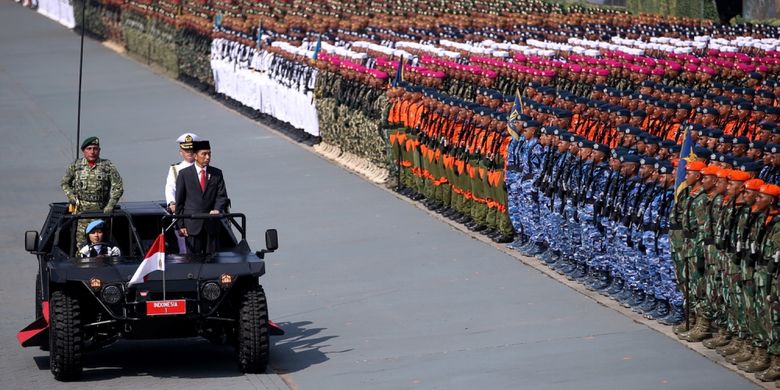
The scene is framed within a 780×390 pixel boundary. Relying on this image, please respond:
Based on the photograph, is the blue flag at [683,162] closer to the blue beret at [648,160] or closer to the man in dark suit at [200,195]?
the blue beret at [648,160]

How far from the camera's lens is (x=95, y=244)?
1209 cm

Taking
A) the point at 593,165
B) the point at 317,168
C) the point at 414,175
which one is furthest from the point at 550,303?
the point at 317,168

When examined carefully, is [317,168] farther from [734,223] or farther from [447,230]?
[734,223]

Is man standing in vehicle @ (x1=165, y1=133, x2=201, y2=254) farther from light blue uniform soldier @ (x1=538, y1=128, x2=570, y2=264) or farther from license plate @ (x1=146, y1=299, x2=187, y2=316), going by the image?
light blue uniform soldier @ (x1=538, y1=128, x2=570, y2=264)

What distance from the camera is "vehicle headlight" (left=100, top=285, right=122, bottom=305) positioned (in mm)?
11289

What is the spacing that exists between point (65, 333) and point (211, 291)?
3.55 ft

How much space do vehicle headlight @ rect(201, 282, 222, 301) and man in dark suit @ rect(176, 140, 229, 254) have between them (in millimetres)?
645

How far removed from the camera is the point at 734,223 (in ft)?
37.7

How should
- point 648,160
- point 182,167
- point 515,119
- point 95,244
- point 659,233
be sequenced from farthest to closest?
point 515,119
point 648,160
point 659,233
point 182,167
point 95,244

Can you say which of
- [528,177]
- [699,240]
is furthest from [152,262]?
[528,177]

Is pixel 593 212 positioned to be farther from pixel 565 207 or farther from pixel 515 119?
pixel 515 119

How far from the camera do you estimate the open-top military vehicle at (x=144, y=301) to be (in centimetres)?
1132

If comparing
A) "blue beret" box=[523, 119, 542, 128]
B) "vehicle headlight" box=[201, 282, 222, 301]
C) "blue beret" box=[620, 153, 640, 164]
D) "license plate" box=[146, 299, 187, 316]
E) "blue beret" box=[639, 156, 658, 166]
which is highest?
"blue beret" box=[639, 156, 658, 166]

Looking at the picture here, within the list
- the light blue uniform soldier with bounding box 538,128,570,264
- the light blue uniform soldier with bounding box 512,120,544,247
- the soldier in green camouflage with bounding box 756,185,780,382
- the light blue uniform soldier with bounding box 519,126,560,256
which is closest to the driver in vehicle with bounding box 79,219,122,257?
the soldier in green camouflage with bounding box 756,185,780,382
